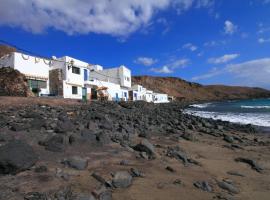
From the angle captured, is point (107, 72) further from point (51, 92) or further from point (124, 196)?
point (124, 196)

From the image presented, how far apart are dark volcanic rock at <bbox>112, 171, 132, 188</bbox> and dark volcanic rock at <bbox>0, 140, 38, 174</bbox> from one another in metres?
1.73

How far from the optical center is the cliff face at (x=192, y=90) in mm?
119488

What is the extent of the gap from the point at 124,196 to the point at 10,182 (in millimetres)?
2029

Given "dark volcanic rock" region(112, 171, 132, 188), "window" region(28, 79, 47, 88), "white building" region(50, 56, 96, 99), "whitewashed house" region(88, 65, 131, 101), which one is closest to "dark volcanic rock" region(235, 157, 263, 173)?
"dark volcanic rock" region(112, 171, 132, 188)

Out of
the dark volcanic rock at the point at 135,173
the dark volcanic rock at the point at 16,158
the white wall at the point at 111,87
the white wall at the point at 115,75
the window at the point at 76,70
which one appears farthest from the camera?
the white wall at the point at 115,75

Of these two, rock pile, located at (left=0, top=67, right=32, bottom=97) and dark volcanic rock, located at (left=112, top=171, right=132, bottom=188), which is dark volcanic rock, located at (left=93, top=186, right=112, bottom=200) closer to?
dark volcanic rock, located at (left=112, top=171, right=132, bottom=188)

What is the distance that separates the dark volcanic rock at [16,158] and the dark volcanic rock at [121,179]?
173 centimetres

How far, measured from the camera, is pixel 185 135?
1172 cm

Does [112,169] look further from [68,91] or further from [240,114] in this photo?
[240,114]

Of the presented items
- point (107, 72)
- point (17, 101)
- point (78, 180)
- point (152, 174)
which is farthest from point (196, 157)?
point (107, 72)

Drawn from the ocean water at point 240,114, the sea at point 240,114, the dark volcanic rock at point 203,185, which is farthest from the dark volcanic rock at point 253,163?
the ocean water at point 240,114

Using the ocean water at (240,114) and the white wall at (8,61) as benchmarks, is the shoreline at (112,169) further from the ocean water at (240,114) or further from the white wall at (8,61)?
the white wall at (8,61)

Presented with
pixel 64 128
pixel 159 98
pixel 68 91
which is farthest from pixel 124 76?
pixel 64 128

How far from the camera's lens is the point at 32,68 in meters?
28.0
